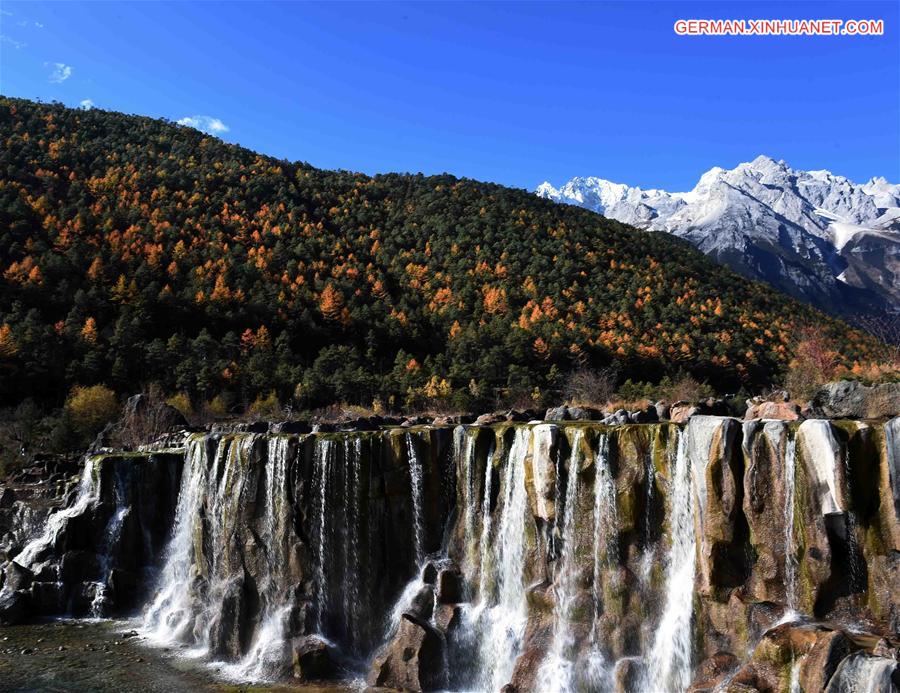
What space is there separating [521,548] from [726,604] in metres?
6.13

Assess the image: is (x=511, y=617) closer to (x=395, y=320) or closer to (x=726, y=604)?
(x=726, y=604)

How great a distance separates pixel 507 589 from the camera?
795 inches

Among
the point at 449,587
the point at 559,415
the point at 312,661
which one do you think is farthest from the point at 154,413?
the point at 449,587

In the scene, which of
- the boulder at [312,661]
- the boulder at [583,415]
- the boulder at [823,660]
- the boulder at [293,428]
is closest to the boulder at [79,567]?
the boulder at [293,428]

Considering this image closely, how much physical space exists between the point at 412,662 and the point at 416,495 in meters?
5.25

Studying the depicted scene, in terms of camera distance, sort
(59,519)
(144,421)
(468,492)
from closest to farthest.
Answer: (468,492)
(59,519)
(144,421)

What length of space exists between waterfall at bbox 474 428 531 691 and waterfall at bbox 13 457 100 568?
19063 mm

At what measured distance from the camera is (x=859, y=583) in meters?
15.0

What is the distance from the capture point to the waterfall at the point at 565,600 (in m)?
17.6

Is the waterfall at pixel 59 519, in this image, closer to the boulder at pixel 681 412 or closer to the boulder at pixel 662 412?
the boulder at pixel 662 412

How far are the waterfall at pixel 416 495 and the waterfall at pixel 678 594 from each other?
805cm

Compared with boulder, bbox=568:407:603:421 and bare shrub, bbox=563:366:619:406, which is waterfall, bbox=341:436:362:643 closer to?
boulder, bbox=568:407:603:421

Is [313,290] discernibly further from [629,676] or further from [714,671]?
[714,671]

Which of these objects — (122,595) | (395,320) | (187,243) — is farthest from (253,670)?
(187,243)
